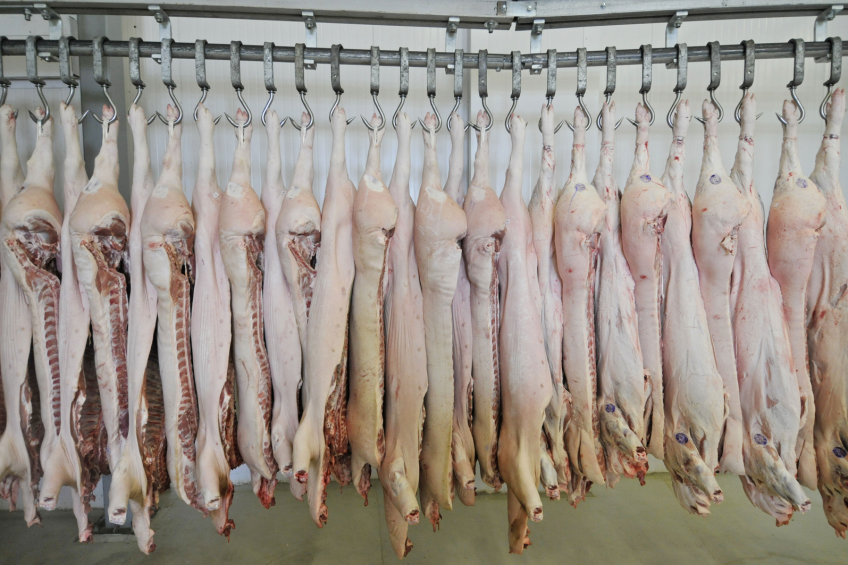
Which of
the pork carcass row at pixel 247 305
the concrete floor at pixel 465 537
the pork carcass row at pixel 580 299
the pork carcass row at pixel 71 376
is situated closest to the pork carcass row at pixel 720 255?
the pork carcass row at pixel 580 299

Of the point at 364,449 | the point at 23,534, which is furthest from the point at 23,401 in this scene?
the point at 23,534

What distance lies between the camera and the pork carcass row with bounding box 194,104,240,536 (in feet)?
5.70

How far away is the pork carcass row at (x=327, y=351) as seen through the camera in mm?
1724

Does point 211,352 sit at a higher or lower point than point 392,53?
lower

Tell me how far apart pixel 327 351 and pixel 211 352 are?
39 centimetres

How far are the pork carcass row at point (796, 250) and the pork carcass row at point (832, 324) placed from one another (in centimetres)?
5

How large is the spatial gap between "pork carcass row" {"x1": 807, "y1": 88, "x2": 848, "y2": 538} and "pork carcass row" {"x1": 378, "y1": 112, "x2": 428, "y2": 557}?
4.86 ft

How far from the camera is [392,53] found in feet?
6.08

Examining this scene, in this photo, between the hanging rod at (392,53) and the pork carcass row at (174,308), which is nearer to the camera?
the pork carcass row at (174,308)

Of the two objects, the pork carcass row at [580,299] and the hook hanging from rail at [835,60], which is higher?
the hook hanging from rail at [835,60]

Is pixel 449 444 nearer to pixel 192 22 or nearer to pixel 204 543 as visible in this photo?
pixel 204 543

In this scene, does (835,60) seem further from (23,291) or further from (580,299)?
(23,291)

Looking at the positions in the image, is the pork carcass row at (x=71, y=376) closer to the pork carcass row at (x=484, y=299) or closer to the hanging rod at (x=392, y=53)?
the hanging rod at (x=392, y=53)

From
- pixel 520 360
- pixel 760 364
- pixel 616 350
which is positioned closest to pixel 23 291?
pixel 520 360
